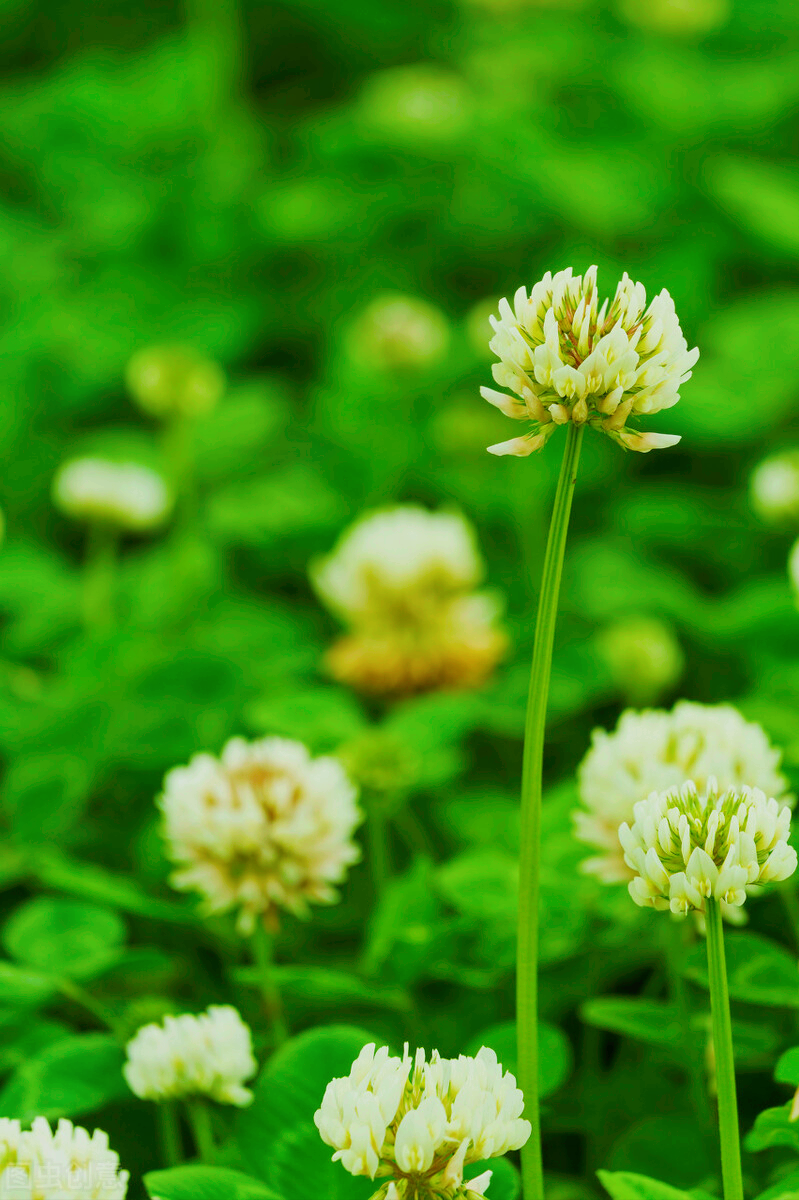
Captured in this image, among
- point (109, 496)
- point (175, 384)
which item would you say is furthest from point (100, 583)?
point (175, 384)

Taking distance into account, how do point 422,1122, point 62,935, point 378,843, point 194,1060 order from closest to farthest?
point 422,1122 → point 194,1060 → point 62,935 → point 378,843

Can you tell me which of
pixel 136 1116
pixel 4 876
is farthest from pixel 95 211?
pixel 136 1116

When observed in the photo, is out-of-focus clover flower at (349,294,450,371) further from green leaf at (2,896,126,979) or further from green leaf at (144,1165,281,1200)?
green leaf at (144,1165,281,1200)

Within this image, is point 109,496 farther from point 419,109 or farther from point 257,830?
point 419,109

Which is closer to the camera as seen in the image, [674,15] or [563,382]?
[563,382]

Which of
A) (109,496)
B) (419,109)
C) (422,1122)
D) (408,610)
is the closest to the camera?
(422,1122)

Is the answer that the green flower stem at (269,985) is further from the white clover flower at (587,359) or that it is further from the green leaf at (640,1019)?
the white clover flower at (587,359)

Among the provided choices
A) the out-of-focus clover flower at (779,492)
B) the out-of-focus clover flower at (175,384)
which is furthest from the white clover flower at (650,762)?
the out-of-focus clover flower at (175,384)

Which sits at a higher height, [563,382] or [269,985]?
[563,382]
